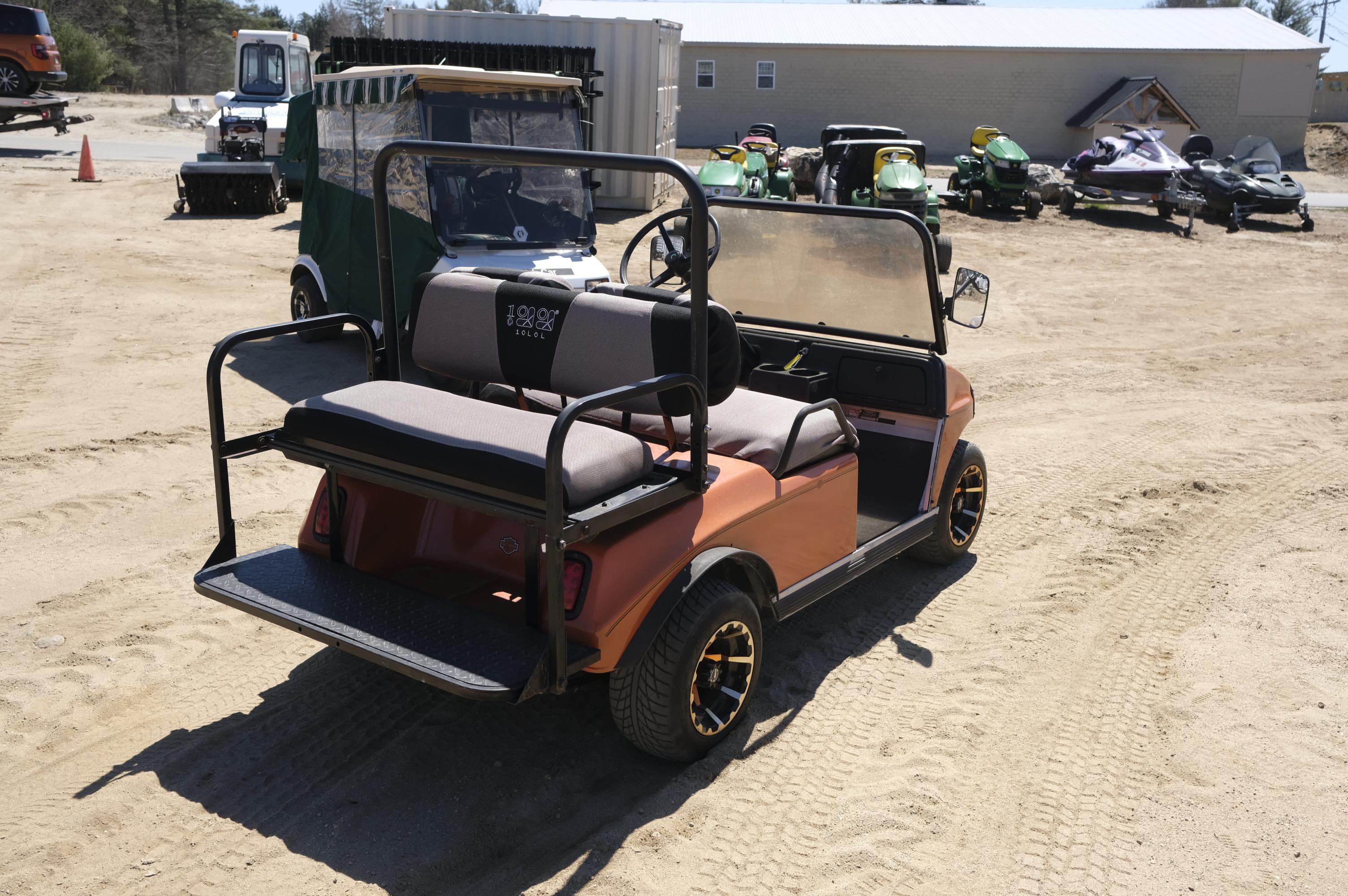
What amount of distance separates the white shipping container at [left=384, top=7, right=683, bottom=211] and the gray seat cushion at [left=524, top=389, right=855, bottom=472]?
12688 mm

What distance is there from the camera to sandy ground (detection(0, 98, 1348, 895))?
3129 mm

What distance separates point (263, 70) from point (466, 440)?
57.3 ft

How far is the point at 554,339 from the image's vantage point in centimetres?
369

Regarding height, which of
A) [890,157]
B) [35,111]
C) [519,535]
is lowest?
[519,535]

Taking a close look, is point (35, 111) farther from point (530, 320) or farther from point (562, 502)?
point (562, 502)

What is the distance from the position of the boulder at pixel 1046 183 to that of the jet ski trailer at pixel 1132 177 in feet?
0.88

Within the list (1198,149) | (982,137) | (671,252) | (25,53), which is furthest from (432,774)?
(25,53)

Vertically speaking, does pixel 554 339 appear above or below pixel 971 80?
below

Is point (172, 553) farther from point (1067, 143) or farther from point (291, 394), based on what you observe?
point (1067, 143)

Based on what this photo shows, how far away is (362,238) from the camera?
27.7ft

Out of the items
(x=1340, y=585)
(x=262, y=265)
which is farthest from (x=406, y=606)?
(x=262, y=265)

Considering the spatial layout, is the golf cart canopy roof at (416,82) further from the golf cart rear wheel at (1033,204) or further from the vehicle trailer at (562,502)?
the golf cart rear wheel at (1033,204)

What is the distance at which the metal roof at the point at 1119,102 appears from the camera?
2827 cm

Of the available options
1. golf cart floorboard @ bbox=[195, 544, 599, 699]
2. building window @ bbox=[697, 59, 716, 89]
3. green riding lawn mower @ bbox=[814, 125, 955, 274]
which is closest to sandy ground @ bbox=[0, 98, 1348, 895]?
golf cart floorboard @ bbox=[195, 544, 599, 699]
